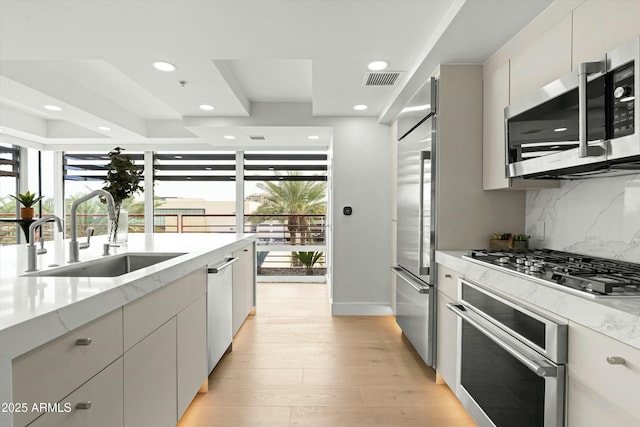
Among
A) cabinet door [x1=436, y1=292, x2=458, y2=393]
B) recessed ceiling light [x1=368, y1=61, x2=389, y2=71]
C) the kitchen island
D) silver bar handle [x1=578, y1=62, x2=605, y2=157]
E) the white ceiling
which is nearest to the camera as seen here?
the kitchen island

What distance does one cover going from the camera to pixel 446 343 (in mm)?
2279

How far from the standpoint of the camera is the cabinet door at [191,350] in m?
1.83

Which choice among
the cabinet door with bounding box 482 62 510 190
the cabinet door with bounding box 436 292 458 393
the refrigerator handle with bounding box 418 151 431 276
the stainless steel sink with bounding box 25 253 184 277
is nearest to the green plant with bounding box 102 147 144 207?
the stainless steel sink with bounding box 25 253 184 277

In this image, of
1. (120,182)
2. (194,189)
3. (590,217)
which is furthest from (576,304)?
(194,189)

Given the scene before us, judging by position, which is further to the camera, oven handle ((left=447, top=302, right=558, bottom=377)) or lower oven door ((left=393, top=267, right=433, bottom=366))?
lower oven door ((left=393, top=267, right=433, bottom=366))

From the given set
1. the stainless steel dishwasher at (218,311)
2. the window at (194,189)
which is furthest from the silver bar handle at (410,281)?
the window at (194,189)

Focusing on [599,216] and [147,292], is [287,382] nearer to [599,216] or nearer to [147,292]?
[147,292]

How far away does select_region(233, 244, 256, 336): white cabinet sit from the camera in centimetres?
317

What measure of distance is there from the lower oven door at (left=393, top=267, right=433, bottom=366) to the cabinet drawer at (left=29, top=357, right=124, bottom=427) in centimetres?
187

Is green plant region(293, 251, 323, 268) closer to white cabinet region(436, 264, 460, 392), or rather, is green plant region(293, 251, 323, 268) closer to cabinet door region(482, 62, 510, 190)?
white cabinet region(436, 264, 460, 392)

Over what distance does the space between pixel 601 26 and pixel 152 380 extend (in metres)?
2.33

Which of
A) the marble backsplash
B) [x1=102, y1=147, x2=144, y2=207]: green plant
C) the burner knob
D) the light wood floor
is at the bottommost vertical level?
the light wood floor

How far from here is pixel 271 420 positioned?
203 cm

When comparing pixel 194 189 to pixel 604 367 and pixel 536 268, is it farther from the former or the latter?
pixel 604 367
